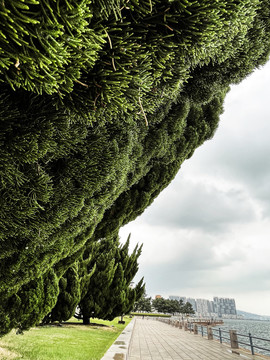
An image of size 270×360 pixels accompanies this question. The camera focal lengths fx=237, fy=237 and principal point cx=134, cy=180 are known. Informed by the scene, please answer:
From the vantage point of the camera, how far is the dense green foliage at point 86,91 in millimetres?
1282

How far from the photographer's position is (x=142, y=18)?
1660 millimetres

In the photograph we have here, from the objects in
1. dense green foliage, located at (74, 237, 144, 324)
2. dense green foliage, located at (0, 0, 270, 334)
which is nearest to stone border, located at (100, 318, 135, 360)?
dense green foliage, located at (0, 0, 270, 334)

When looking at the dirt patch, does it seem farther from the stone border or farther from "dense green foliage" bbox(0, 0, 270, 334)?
the stone border

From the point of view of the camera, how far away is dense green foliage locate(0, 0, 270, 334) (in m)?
1.28

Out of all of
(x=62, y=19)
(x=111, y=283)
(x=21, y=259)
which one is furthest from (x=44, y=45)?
(x=111, y=283)

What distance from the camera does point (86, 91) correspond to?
1.79 meters

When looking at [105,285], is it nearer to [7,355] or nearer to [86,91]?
[7,355]

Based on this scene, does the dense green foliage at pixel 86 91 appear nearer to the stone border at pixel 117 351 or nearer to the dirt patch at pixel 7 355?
the dirt patch at pixel 7 355

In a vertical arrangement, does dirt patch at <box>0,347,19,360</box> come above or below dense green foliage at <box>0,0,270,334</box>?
below

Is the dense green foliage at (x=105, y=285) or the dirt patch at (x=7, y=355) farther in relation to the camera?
the dense green foliage at (x=105, y=285)

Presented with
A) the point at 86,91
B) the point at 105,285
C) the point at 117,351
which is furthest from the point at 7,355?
the point at 105,285

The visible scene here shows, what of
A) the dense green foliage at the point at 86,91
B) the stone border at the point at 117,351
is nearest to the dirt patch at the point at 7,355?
the dense green foliage at the point at 86,91

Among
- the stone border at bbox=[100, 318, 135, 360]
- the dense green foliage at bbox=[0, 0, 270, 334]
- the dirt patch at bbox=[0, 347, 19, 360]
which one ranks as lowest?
the dirt patch at bbox=[0, 347, 19, 360]

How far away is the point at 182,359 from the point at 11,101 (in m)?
10.2
